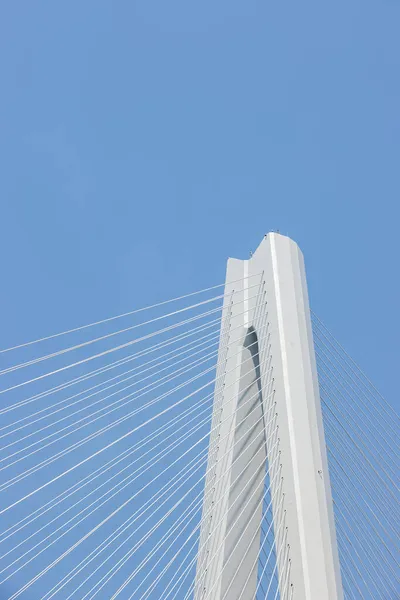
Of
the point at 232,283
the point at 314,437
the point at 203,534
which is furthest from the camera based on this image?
the point at 232,283

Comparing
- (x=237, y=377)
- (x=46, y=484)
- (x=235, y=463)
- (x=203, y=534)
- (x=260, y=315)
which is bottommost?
(x=46, y=484)

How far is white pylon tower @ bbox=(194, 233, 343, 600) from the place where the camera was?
3959 mm

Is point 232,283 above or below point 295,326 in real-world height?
above

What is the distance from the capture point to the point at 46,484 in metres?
3.68

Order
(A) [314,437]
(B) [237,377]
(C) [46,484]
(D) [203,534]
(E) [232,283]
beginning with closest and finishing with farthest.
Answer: (C) [46,484]
(A) [314,437]
(D) [203,534]
(B) [237,377]
(E) [232,283]

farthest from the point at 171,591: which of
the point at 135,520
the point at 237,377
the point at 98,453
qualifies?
the point at 237,377

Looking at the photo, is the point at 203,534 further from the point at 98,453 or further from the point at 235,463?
the point at 98,453

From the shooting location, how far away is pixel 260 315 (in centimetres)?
525

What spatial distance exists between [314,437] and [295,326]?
821 mm

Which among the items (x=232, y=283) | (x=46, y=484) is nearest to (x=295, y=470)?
(x=46, y=484)

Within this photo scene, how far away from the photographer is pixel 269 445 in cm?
448

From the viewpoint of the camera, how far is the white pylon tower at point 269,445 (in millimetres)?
3959

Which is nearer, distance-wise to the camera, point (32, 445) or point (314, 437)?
point (32, 445)

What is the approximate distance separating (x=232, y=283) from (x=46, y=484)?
96.3 inches
